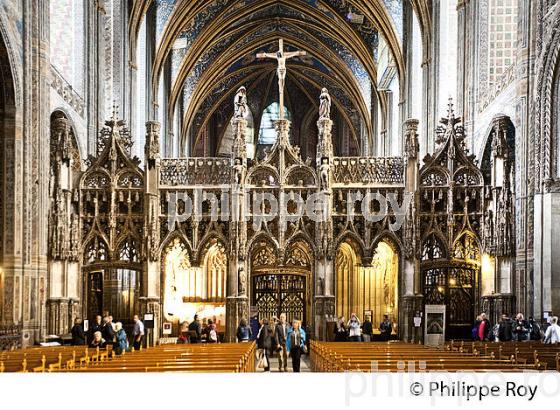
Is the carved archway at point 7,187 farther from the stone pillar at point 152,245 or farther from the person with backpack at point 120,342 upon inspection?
the stone pillar at point 152,245

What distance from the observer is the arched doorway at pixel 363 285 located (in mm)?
32219

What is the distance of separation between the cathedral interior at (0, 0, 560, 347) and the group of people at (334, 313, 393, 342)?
62cm

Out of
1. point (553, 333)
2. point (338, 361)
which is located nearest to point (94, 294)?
point (553, 333)

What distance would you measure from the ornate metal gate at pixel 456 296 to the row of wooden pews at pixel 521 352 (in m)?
7.67

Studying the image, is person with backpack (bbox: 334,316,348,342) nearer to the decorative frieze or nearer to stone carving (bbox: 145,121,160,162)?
stone carving (bbox: 145,121,160,162)

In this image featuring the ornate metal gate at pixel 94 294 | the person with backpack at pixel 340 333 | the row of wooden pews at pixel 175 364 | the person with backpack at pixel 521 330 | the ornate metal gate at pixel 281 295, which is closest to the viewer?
the row of wooden pews at pixel 175 364

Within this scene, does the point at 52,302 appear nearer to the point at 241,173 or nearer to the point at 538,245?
the point at 241,173

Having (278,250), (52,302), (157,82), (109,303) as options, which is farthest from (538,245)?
(157,82)

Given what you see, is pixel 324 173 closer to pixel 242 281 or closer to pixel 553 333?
pixel 242 281

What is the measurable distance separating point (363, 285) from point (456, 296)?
5043 millimetres

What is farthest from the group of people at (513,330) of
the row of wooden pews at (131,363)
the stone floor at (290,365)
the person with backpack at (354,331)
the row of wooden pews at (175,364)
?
the row of wooden pews at (131,363)

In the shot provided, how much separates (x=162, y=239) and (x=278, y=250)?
12.5 ft

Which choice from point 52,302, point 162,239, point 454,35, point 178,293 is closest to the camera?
point 52,302

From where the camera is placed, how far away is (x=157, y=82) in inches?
1753
